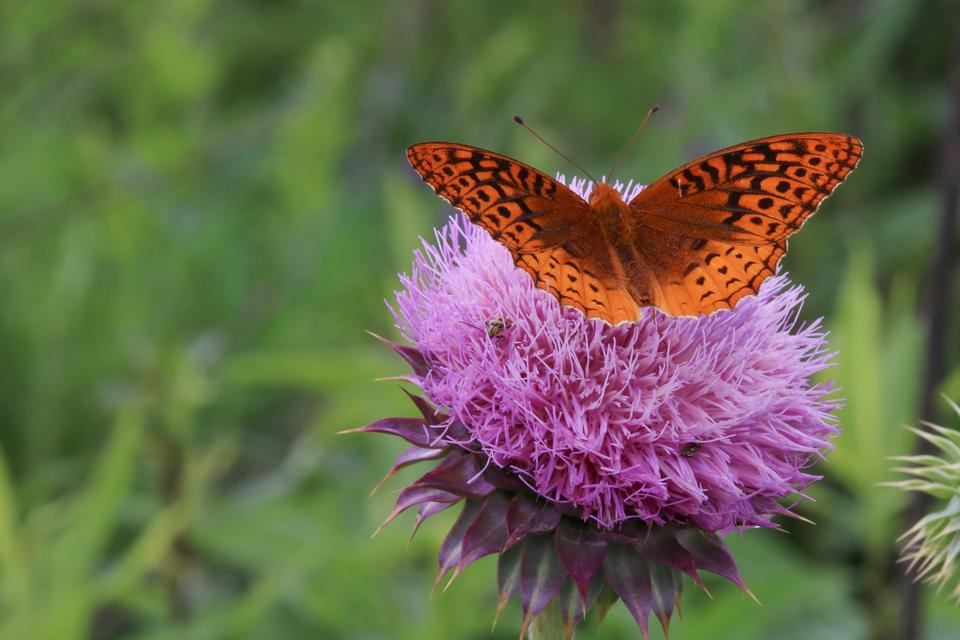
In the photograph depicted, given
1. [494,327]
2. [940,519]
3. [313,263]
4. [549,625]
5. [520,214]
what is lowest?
[549,625]

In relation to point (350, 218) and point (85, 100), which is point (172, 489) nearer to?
point (350, 218)

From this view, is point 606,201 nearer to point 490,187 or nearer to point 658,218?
point 658,218

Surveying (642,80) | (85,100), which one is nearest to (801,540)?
(642,80)

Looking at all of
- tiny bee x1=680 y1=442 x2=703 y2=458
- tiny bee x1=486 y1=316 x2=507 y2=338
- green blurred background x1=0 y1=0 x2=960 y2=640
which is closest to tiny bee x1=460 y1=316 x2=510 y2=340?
tiny bee x1=486 y1=316 x2=507 y2=338

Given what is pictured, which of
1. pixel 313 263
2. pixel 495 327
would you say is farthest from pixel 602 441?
pixel 313 263

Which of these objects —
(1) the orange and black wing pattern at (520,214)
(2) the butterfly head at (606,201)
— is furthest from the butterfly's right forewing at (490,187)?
(2) the butterfly head at (606,201)

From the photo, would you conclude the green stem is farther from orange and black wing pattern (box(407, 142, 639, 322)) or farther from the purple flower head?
orange and black wing pattern (box(407, 142, 639, 322))

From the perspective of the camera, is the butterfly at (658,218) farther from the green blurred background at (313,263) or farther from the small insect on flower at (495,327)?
the green blurred background at (313,263)
